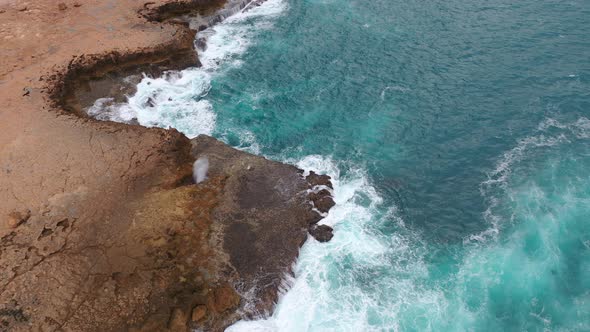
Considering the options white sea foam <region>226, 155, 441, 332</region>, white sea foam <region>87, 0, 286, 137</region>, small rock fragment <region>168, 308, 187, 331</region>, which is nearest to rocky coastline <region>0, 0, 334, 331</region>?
small rock fragment <region>168, 308, 187, 331</region>

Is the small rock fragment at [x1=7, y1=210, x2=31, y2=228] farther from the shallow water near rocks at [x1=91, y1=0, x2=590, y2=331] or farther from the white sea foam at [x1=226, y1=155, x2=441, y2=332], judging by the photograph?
the white sea foam at [x1=226, y1=155, x2=441, y2=332]

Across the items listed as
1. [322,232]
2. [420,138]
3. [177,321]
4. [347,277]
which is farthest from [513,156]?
[177,321]

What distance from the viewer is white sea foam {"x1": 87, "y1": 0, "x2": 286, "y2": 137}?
124ft

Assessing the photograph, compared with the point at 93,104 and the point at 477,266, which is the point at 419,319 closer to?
the point at 477,266

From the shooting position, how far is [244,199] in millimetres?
30141

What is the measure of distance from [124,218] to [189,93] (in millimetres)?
17634

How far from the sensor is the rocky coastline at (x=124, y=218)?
24.3 meters

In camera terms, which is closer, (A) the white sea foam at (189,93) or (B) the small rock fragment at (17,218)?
(B) the small rock fragment at (17,218)

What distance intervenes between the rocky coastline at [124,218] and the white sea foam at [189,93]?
2.05 m

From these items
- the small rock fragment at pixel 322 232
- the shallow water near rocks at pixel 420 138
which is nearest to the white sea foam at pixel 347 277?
the shallow water near rocks at pixel 420 138

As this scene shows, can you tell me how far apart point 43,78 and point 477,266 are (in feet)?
130

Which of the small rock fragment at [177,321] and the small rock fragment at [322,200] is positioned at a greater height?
the small rock fragment at [322,200]

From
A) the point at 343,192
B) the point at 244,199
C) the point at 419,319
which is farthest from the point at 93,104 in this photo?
the point at 419,319

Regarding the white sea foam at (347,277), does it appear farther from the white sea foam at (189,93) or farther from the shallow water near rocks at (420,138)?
the white sea foam at (189,93)
